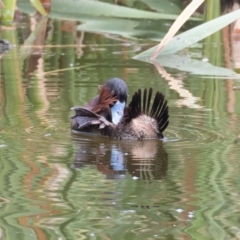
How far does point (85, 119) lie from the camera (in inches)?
200

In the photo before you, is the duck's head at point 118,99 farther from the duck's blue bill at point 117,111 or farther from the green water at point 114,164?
the green water at point 114,164

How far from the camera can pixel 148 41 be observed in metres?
8.85

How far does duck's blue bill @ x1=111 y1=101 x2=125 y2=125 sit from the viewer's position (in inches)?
199

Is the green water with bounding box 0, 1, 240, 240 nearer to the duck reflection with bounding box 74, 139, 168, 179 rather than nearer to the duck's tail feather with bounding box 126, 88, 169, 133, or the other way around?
the duck reflection with bounding box 74, 139, 168, 179

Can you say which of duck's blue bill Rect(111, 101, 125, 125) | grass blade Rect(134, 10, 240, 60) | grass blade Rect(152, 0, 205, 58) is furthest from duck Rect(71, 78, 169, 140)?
grass blade Rect(134, 10, 240, 60)

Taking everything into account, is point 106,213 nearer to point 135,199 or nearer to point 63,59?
point 135,199

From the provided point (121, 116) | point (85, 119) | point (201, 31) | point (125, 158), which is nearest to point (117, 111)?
point (121, 116)

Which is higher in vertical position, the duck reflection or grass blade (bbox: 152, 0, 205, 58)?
grass blade (bbox: 152, 0, 205, 58)

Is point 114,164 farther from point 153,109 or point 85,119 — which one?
point 85,119

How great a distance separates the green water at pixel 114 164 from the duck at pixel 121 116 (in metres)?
0.07

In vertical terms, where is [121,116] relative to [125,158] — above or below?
above

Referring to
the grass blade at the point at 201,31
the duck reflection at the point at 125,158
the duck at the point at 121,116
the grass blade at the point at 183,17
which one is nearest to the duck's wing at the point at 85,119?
the duck at the point at 121,116

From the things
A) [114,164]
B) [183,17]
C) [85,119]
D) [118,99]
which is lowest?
[114,164]

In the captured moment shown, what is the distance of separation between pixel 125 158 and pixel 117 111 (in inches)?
23.4
